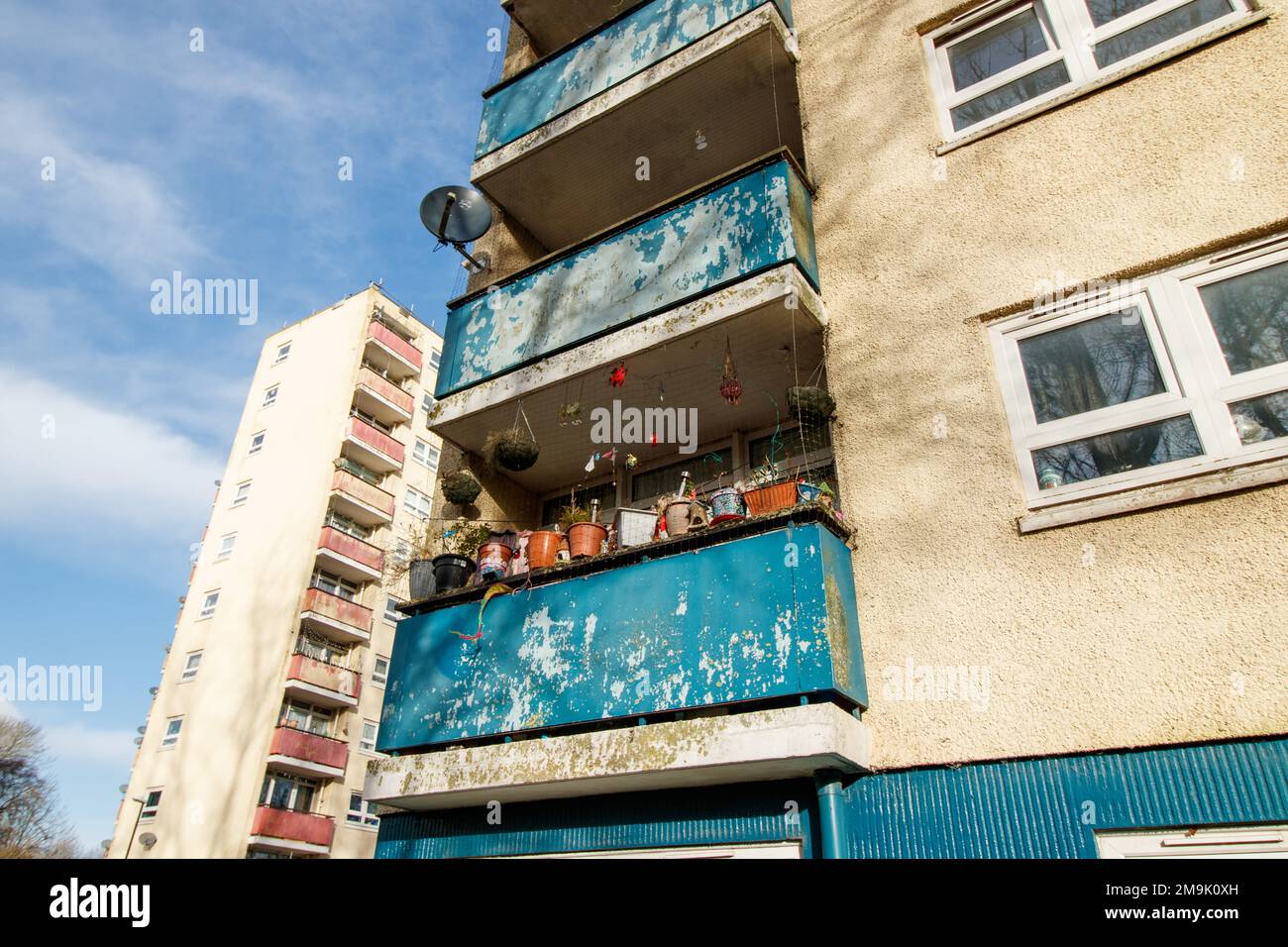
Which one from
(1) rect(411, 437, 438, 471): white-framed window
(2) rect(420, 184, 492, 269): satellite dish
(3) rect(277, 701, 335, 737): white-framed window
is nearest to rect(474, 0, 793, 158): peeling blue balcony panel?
(2) rect(420, 184, 492, 269): satellite dish

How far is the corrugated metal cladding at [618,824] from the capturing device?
484 cm

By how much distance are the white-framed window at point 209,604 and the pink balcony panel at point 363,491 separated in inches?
264

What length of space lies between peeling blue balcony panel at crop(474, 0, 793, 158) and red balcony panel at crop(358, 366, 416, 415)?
2668 centimetres

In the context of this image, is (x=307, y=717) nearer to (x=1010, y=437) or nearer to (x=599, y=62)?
(x=599, y=62)

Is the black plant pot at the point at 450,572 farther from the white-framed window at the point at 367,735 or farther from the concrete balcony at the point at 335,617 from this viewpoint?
the white-framed window at the point at 367,735

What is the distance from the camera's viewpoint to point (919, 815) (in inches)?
173

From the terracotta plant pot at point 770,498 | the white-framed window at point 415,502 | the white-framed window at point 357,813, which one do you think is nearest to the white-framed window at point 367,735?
the white-framed window at point 357,813

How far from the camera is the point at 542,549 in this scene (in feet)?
21.8

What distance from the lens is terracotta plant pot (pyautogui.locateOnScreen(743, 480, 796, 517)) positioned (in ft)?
18.3

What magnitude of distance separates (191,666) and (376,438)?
1141 cm

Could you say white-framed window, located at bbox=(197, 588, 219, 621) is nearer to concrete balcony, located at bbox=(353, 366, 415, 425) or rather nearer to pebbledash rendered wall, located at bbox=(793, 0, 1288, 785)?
concrete balcony, located at bbox=(353, 366, 415, 425)

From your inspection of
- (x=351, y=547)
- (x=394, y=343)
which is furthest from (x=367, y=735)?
(x=394, y=343)
